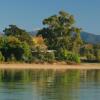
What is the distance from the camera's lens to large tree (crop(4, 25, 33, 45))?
104 metres

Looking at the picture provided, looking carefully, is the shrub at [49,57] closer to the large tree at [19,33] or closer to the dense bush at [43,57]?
the dense bush at [43,57]

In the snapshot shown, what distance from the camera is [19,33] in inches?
4277

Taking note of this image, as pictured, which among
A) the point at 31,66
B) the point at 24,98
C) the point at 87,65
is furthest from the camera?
the point at 87,65

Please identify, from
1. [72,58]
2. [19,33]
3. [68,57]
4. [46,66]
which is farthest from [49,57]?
[19,33]

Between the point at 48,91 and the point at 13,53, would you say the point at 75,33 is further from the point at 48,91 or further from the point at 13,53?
the point at 48,91

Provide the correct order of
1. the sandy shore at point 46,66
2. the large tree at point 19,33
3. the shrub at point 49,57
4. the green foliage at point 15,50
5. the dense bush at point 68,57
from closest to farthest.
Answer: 1. the sandy shore at point 46,66
2. the green foliage at point 15,50
3. the shrub at point 49,57
4. the dense bush at point 68,57
5. the large tree at point 19,33

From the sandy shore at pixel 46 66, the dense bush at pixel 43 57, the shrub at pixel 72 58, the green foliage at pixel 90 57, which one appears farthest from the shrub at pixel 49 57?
the green foliage at pixel 90 57

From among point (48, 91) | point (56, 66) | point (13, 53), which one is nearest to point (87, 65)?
point (56, 66)

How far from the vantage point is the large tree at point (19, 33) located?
340ft

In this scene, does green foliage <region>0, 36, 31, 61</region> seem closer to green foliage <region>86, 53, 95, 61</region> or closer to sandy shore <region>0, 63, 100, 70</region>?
sandy shore <region>0, 63, 100, 70</region>

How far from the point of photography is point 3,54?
91.4m

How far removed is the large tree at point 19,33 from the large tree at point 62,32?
5175 millimetres

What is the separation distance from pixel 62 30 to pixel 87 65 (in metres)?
14.9

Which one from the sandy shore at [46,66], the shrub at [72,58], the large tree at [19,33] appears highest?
the large tree at [19,33]
